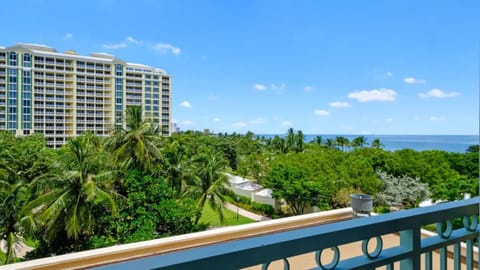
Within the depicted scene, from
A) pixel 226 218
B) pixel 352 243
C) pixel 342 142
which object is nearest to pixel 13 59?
pixel 226 218

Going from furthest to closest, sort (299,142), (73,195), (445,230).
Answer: (299,142), (73,195), (445,230)

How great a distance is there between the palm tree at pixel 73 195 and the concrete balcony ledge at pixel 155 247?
5.40 metres

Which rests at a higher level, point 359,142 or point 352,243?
point 352,243

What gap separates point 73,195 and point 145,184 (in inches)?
81.5

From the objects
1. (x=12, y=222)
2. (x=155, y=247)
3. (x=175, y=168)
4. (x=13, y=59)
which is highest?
(x=13, y=59)

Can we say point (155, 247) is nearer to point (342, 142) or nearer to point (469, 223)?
point (469, 223)

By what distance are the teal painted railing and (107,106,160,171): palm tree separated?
8.65m

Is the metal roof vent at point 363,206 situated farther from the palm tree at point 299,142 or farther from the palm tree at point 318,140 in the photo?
the palm tree at point 318,140

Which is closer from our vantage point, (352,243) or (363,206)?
(352,243)

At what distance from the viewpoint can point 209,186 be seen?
408 inches

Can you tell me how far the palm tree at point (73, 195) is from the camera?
730 centimetres

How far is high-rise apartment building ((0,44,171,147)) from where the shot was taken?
16422 mm

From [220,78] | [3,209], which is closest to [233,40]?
[220,78]

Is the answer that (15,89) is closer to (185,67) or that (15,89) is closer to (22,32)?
(22,32)
